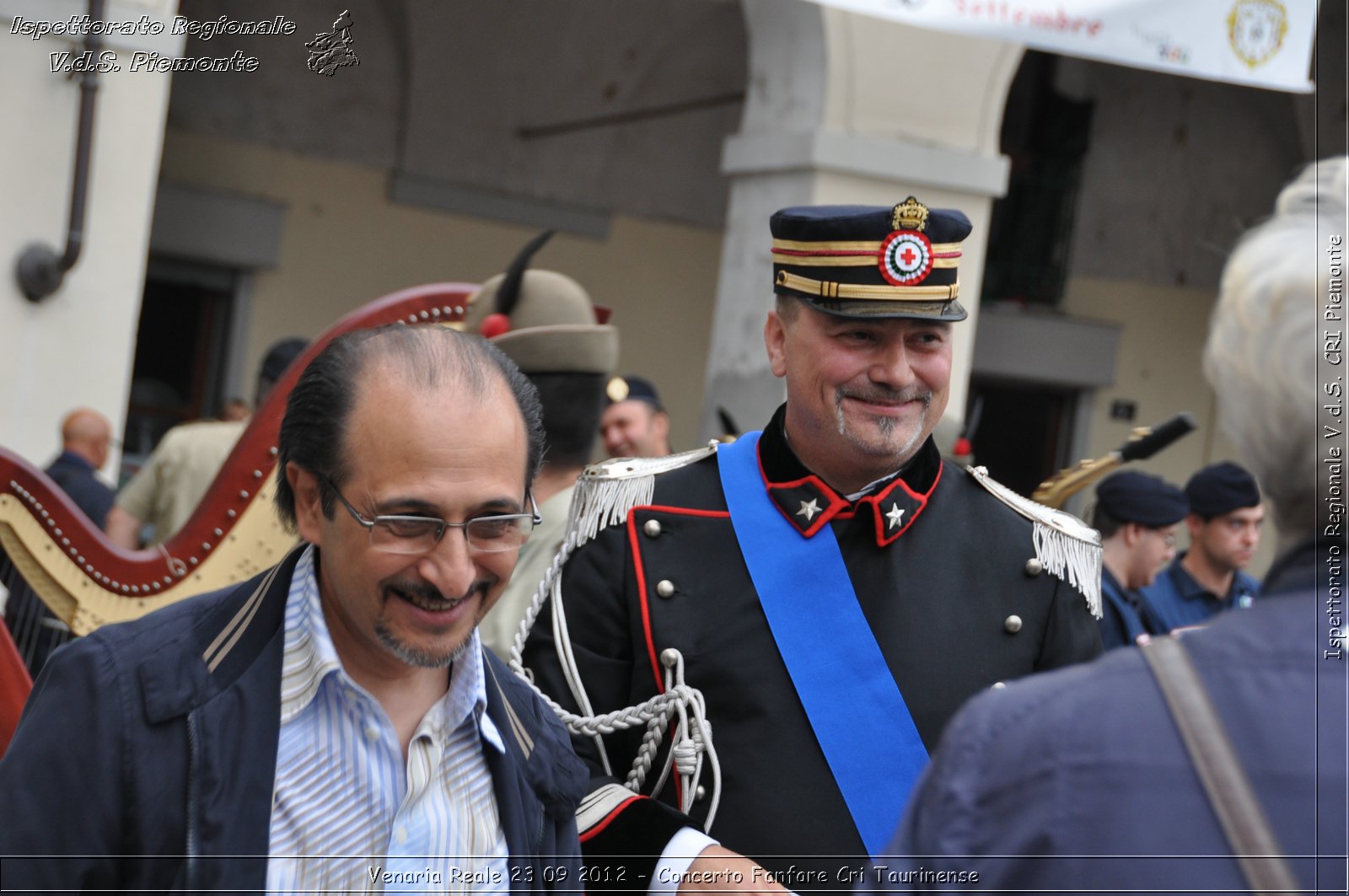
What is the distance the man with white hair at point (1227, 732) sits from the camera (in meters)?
1.25

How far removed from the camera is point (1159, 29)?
20.9 feet

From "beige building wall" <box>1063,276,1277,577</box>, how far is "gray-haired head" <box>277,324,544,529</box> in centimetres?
1026

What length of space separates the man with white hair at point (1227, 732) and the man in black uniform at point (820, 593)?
0.92 m

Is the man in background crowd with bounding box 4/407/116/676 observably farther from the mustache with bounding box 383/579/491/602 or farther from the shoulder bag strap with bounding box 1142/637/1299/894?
the shoulder bag strap with bounding box 1142/637/1299/894

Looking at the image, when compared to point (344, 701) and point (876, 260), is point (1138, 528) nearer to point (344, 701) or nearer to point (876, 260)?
point (876, 260)

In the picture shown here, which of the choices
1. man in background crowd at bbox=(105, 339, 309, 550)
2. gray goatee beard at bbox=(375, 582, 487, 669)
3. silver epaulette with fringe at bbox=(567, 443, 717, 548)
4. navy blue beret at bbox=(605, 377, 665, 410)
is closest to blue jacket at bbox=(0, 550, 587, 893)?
gray goatee beard at bbox=(375, 582, 487, 669)

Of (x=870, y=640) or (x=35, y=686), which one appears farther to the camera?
(x=870, y=640)

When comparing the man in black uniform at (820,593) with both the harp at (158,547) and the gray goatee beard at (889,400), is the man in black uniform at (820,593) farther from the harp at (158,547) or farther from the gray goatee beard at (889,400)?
the harp at (158,547)

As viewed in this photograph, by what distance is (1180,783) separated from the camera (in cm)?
127

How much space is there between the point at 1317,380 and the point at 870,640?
Result: 3.64ft

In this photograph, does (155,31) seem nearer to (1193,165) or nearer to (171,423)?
(171,423)

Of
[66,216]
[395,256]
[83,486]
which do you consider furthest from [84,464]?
[395,256]

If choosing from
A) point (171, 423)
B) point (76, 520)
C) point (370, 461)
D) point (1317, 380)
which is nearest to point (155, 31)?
point (76, 520)

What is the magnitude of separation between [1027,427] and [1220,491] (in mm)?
6310
